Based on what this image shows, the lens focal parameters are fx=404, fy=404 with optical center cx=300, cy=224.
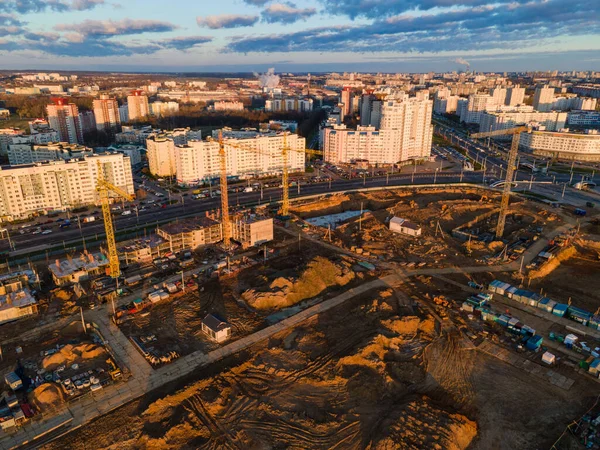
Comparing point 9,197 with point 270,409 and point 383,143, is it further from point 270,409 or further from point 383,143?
point 383,143

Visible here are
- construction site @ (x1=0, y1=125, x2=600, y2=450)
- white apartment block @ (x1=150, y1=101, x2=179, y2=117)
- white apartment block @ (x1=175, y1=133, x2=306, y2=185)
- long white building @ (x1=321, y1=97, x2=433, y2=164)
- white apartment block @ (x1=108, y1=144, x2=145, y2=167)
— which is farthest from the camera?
white apartment block @ (x1=150, y1=101, x2=179, y2=117)

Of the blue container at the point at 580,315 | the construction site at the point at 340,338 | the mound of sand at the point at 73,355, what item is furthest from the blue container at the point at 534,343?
the mound of sand at the point at 73,355

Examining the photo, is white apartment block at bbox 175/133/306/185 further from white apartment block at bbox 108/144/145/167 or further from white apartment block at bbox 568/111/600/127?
white apartment block at bbox 568/111/600/127

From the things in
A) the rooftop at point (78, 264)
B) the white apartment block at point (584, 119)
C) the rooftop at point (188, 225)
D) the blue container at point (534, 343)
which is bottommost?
the blue container at point (534, 343)

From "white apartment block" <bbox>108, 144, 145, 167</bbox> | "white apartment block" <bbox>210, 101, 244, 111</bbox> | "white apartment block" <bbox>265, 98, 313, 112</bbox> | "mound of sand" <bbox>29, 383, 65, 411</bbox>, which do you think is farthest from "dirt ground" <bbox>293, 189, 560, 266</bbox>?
"white apartment block" <bbox>210, 101, 244, 111</bbox>

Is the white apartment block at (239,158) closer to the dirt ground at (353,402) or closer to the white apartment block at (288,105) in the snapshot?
the dirt ground at (353,402)

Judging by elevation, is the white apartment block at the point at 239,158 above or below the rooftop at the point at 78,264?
above
